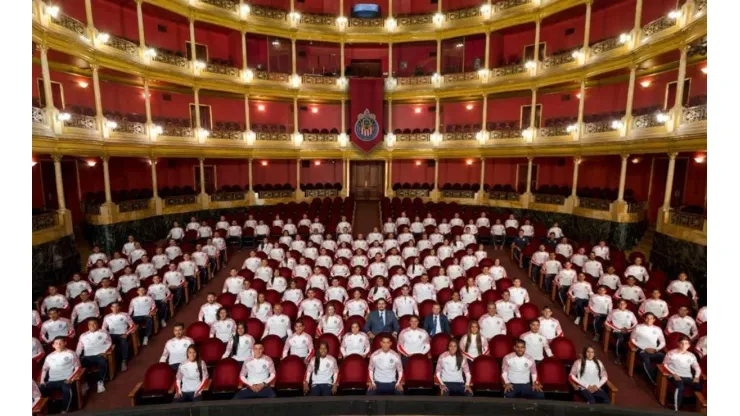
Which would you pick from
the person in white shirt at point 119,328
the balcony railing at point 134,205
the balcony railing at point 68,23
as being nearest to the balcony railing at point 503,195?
the balcony railing at point 134,205

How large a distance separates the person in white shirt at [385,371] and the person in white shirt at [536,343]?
7.97ft

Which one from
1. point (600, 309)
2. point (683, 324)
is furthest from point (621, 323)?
point (683, 324)

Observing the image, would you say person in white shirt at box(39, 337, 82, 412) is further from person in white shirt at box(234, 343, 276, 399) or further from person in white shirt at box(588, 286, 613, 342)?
person in white shirt at box(588, 286, 613, 342)

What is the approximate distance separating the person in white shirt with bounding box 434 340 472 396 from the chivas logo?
16647 mm

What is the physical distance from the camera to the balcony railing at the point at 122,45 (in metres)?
15.6

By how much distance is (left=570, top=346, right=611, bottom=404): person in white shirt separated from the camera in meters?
6.10

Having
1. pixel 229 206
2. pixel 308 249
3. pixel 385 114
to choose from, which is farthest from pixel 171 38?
pixel 308 249

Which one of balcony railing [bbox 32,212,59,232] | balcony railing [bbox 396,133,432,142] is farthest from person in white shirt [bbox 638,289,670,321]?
balcony railing [bbox 32,212,59,232]

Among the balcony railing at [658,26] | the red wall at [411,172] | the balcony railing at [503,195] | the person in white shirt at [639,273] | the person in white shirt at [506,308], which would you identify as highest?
the balcony railing at [658,26]

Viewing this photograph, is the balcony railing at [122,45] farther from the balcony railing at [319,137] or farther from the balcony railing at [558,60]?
the balcony railing at [558,60]

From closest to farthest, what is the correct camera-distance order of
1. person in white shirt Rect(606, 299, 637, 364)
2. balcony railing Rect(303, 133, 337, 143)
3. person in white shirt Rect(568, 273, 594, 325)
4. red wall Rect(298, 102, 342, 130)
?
person in white shirt Rect(606, 299, 637, 364)
person in white shirt Rect(568, 273, 594, 325)
balcony railing Rect(303, 133, 337, 143)
red wall Rect(298, 102, 342, 130)

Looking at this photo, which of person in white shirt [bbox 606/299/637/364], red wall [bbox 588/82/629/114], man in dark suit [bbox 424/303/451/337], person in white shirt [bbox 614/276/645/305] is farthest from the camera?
red wall [bbox 588/82/629/114]

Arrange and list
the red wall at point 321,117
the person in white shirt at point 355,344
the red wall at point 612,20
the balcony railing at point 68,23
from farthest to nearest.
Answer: the red wall at point 321,117, the red wall at point 612,20, the balcony railing at point 68,23, the person in white shirt at point 355,344

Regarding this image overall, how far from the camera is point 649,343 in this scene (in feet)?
24.0
